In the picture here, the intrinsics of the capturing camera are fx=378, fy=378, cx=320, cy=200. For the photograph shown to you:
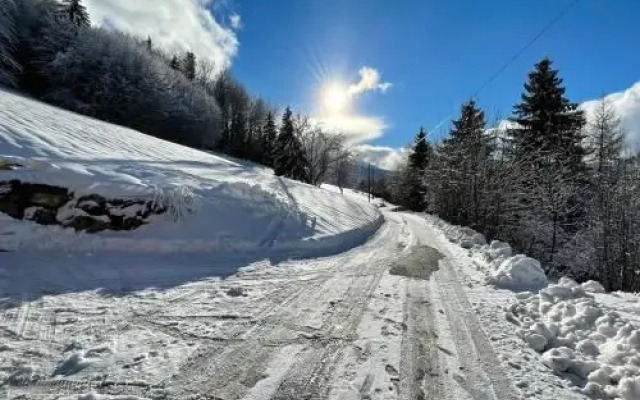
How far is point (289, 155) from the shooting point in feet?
133

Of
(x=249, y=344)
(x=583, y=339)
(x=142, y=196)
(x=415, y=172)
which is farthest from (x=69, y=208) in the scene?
(x=415, y=172)

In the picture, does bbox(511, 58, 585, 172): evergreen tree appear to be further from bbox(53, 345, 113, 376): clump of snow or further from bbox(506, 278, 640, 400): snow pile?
bbox(53, 345, 113, 376): clump of snow

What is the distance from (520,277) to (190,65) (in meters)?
67.0

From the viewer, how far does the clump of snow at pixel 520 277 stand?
6.90 metres

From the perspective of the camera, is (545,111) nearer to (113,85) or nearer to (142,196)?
(142,196)

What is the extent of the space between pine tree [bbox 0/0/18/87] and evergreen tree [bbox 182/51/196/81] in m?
29.9

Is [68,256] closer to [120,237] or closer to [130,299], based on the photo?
[120,237]

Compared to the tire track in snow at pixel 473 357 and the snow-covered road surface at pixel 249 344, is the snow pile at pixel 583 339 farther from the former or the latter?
the tire track in snow at pixel 473 357

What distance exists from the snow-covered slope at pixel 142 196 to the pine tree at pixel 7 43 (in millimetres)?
23506

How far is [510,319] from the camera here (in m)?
5.18

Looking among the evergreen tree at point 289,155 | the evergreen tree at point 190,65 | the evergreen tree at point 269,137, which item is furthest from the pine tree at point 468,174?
the evergreen tree at point 190,65

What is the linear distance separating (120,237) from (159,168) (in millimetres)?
4119

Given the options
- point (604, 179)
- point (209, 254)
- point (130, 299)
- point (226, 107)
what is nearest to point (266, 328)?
point (130, 299)

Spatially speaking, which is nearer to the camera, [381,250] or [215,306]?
[215,306]
